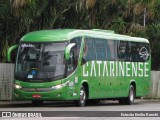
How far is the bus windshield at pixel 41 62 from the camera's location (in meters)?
29.1

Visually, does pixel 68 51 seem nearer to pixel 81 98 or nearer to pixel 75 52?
pixel 75 52

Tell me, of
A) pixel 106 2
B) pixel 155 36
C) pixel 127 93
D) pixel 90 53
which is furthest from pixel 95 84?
pixel 155 36

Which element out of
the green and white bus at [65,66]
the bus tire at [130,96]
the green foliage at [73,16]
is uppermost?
the green foliage at [73,16]

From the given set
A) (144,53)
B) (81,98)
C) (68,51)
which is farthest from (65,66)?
(144,53)

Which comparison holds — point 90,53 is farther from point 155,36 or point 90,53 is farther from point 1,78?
point 155,36

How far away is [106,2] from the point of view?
39469mm

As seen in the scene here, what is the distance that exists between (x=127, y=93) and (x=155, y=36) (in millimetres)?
12065

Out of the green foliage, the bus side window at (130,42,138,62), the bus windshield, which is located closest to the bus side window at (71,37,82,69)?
the bus windshield

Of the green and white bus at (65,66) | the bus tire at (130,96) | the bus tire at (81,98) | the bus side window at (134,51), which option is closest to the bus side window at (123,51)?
the bus side window at (134,51)

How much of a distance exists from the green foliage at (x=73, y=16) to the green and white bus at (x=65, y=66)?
360cm

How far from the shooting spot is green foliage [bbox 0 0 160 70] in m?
34.5

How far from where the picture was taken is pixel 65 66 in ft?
95.7

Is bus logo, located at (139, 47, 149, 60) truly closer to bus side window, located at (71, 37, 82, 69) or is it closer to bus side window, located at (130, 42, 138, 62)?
bus side window, located at (130, 42, 138, 62)

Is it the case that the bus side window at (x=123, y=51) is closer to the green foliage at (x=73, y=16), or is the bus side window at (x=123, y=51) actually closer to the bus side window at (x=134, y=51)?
the bus side window at (x=134, y=51)
